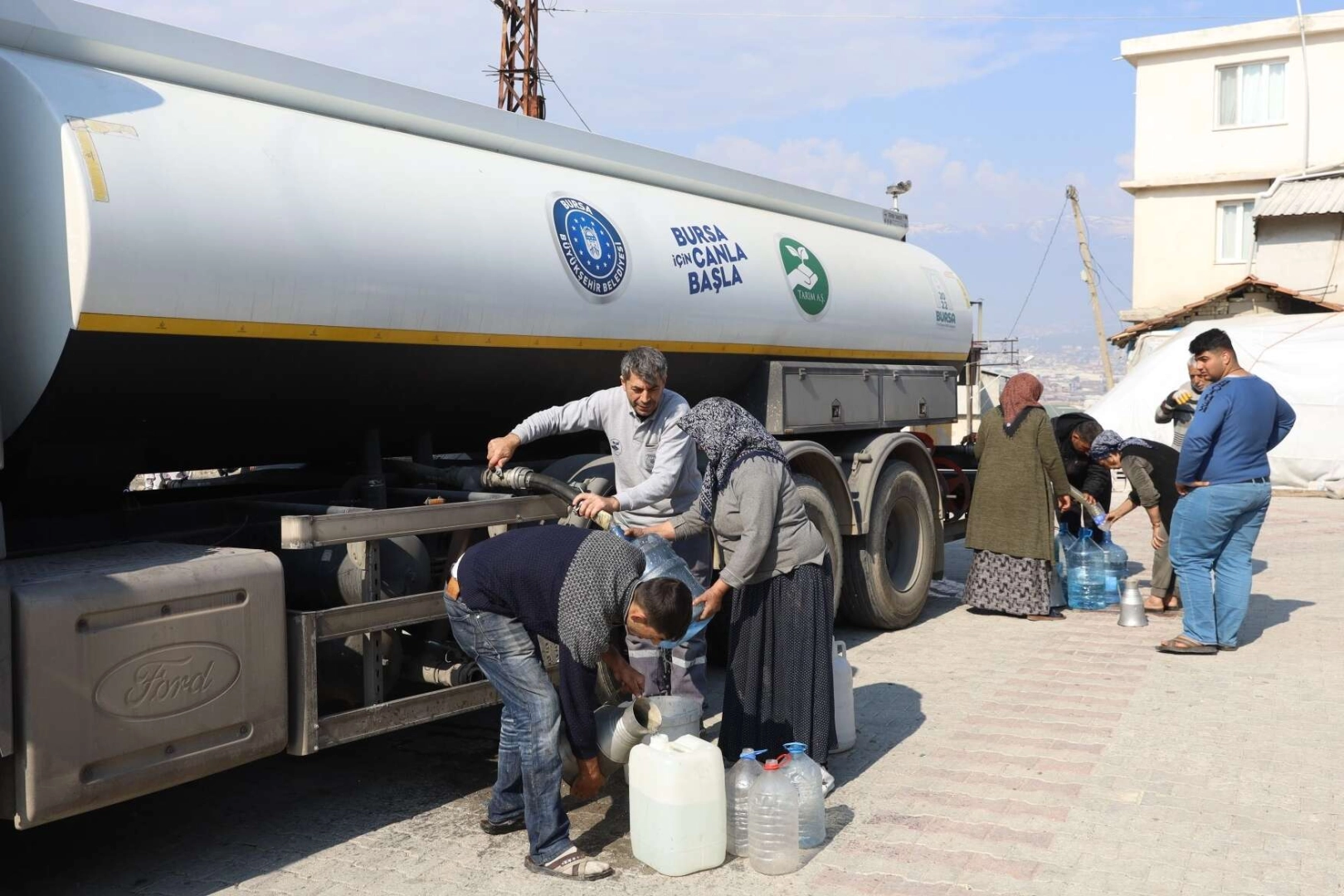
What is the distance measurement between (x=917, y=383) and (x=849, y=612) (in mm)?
→ 1961

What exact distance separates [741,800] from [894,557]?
482cm

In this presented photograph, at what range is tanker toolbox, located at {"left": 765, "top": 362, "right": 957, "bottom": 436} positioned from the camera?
7402 mm

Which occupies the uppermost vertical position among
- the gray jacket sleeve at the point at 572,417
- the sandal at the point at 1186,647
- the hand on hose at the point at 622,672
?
the gray jacket sleeve at the point at 572,417

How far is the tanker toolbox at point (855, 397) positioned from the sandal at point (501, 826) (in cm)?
341

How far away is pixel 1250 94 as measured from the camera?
28.0m

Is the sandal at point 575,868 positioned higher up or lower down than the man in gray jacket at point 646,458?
lower down

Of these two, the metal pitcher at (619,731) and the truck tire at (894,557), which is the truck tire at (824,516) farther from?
the metal pitcher at (619,731)

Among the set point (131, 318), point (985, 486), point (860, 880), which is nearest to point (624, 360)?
point (131, 318)

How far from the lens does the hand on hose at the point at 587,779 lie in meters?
4.25

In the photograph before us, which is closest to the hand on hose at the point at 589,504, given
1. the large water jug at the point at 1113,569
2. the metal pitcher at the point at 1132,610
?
the metal pitcher at the point at 1132,610

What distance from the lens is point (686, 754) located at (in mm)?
4203

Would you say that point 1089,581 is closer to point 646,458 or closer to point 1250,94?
point 646,458

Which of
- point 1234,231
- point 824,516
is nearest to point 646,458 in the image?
point 824,516

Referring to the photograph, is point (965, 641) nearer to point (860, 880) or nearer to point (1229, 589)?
point (1229, 589)
